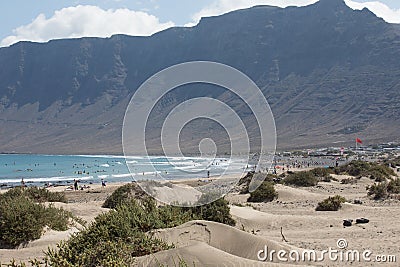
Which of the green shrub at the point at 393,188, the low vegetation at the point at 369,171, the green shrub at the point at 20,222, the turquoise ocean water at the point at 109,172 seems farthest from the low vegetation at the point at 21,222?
the turquoise ocean water at the point at 109,172

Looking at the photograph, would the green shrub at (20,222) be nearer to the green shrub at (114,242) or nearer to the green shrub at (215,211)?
the green shrub at (114,242)

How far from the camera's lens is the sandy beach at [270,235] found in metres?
8.44

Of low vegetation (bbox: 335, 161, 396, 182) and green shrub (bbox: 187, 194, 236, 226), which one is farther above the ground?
green shrub (bbox: 187, 194, 236, 226)

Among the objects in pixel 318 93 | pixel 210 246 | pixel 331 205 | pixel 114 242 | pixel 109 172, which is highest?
pixel 318 93

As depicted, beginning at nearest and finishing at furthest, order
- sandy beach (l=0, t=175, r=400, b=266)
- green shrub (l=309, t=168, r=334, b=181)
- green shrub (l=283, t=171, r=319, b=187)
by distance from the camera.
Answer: sandy beach (l=0, t=175, r=400, b=266) → green shrub (l=283, t=171, r=319, b=187) → green shrub (l=309, t=168, r=334, b=181)

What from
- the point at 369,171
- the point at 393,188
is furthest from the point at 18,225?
the point at 369,171

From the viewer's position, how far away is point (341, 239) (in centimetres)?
1345

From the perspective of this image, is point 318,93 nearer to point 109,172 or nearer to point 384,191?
point 109,172

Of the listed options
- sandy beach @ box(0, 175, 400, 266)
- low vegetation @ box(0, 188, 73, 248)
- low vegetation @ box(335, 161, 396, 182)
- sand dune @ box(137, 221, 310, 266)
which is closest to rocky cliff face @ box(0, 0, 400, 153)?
low vegetation @ box(335, 161, 396, 182)

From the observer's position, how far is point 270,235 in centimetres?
1469

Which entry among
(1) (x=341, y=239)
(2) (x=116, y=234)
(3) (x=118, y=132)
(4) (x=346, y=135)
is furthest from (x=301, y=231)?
(3) (x=118, y=132)

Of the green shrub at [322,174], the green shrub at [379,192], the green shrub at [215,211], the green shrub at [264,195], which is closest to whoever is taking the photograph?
the green shrub at [215,211]

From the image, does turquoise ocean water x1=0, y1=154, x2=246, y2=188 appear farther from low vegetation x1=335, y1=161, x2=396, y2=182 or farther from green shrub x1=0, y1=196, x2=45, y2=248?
green shrub x1=0, y1=196, x2=45, y2=248

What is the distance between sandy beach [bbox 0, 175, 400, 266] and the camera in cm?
844
